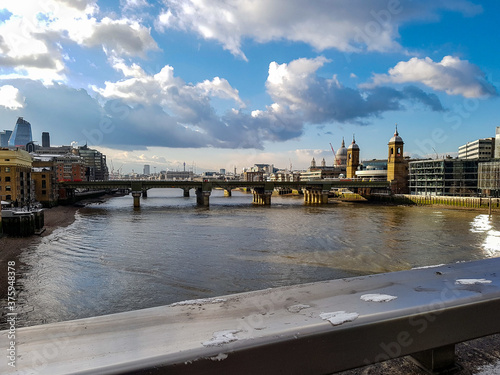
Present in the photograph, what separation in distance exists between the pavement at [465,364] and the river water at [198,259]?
11070 mm

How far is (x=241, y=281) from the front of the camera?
17.5m

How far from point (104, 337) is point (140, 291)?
13.6 m

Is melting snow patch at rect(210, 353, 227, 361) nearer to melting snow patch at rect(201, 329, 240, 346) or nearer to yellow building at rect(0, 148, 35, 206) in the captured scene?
melting snow patch at rect(201, 329, 240, 346)

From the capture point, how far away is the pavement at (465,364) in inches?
185

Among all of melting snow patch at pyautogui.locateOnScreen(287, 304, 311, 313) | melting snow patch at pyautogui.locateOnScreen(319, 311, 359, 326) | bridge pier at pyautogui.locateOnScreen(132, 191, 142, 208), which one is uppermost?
melting snow patch at pyautogui.locateOnScreen(319, 311, 359, 326)

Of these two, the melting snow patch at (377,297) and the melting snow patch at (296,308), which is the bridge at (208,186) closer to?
the melting snow patch at (296,308)

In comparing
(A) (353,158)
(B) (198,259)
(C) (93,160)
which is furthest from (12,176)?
(C) (93,160)

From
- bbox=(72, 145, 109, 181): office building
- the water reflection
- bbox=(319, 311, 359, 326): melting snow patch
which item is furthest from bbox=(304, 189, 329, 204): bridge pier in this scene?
bbox=(72, 145, 109, 181): office building

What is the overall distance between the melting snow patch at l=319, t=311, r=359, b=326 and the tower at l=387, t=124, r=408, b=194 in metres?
105

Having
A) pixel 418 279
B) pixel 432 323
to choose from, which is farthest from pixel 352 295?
pixel 418 279

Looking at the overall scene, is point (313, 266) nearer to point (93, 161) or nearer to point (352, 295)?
point (352, 295)

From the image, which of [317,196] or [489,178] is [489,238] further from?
[317,196]

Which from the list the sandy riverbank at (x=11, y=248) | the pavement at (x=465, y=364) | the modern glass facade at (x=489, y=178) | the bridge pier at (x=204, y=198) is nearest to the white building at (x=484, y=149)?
the modern glass facade at (x=489, y=178)

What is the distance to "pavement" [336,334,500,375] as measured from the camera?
471 cm
